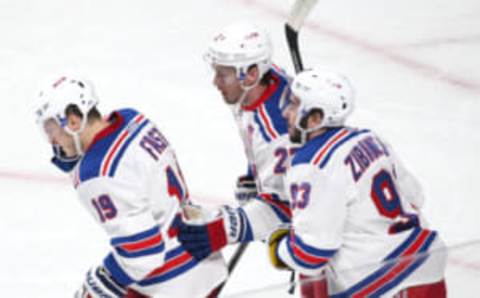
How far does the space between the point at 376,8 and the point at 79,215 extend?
7.74 ft

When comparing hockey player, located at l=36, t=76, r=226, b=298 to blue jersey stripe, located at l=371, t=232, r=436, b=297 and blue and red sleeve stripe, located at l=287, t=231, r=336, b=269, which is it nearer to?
blue and red sleeve stripe, located at l=287, t=231, r=336, b=269

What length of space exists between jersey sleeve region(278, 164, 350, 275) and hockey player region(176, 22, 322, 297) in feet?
1.06

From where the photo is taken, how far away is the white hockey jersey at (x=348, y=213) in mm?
2395

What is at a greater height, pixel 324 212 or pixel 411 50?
pixel 324 212

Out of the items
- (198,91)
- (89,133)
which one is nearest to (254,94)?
(89,133)

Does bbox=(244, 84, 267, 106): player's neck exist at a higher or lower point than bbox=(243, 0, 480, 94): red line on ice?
higher

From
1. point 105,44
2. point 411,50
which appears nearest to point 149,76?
point 105,44

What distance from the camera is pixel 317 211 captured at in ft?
7.87

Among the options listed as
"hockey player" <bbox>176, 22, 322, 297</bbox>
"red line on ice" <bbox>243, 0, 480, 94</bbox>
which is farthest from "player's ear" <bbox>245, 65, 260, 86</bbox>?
"red line on ice" <bbox>243, 0, 480, 94</bbox>

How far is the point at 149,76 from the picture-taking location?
200 inches

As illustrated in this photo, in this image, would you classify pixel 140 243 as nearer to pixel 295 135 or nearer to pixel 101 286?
pixel 101 286

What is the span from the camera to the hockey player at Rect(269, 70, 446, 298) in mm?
2395

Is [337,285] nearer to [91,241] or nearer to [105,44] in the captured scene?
[91,241]

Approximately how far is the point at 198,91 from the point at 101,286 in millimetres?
2322
